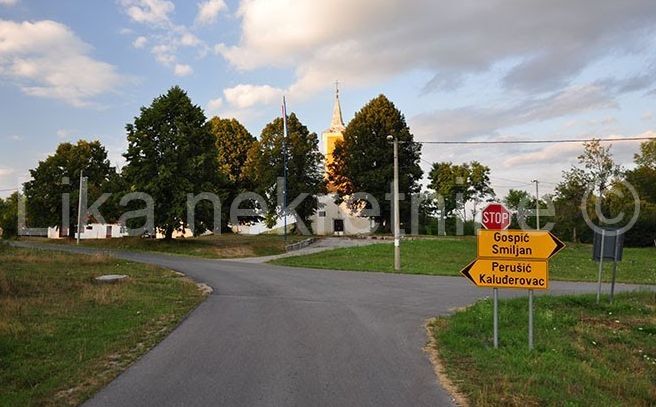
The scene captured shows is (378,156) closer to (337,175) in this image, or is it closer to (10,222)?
(337,175)

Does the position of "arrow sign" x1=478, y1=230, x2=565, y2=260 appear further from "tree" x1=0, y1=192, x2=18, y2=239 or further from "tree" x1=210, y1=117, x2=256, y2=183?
"tree" x1=0, y1=192, x2=18, y2=239

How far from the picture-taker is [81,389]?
694 cm

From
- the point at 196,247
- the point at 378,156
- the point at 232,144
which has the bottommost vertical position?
the point at 196,247

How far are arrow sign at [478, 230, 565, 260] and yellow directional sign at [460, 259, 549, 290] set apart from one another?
A: 0.11 m

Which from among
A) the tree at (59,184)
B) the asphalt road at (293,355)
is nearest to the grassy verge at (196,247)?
the tree at (59,184)

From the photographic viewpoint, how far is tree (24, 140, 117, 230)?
55156 millimetres

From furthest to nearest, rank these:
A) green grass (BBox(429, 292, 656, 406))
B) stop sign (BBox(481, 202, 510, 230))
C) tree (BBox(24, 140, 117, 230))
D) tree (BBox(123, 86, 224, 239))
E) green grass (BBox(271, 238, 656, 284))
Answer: tree (BBox(24, 140, 117, 230)) < tree (BBox(123, 86, 224, 239)) < green grass (BBox(271, 238, 656, 284)) < stop sign (BBox(481, 202, 510, 230)) < green grass (BBox(429, 292, 656, 406))

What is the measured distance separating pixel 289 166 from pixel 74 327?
47.4 m

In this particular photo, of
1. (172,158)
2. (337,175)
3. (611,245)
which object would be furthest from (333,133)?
(611,245)

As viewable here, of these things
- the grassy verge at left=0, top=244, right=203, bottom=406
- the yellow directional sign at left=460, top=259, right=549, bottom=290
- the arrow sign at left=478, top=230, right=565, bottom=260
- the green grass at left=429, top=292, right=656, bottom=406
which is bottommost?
the green grass at left=429, top=292, right=656, bottom=406

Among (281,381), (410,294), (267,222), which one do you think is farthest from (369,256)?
(281,381)

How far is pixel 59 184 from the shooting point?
56.1 meters

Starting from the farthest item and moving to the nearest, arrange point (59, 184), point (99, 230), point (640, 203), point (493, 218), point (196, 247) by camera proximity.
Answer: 1. point (99, 230)
2. point (640, 203)
3. point (59, 184)
4. point (196, 247)
5. point (493, 218)

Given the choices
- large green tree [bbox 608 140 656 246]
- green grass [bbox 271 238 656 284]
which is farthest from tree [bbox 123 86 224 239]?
large green tree [bbox 608 140 656 246]
